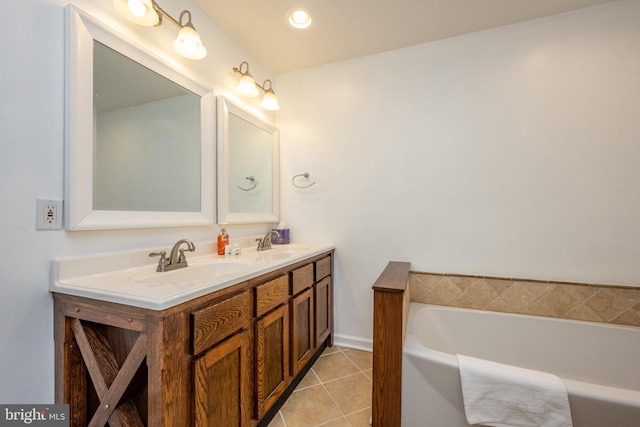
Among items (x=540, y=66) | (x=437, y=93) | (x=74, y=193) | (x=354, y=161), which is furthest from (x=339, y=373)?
(x=540, y=66)

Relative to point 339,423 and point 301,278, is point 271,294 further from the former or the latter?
point 339,423

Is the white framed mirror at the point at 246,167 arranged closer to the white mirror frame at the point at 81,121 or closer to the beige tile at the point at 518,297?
the white mirror frame at the point at 81,121

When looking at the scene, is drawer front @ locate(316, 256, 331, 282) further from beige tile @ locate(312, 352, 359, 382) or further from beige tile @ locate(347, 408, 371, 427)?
beige tile @ locate(347, 408, 371, 427)

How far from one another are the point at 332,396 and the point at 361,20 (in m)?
2.52

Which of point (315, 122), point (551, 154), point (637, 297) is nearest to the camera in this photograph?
point (637, 297)

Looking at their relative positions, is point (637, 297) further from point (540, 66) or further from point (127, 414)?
point (127, 414)

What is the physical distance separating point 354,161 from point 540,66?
4.62 feet

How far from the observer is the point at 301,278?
170 cm

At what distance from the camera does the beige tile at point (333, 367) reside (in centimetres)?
186

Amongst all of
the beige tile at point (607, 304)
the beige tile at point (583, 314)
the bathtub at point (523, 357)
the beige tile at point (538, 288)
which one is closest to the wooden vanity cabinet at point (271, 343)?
the bathtub at point (523, 357)

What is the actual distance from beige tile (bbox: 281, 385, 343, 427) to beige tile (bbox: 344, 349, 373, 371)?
1.32ft

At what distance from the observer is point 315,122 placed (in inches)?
93.0

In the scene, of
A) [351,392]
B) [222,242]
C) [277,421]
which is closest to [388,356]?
[351,392]

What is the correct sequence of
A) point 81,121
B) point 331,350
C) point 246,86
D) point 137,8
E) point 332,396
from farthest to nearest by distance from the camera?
1. point 331,350
2. point 246,86
3. point 332,396
4. point 137,8
5. point 81,121
